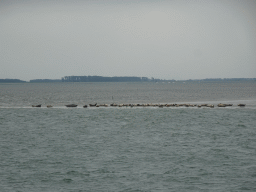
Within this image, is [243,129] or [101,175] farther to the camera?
[243,129]

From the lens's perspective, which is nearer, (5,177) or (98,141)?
(5,177)

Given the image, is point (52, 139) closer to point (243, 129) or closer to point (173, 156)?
point (173, 156)

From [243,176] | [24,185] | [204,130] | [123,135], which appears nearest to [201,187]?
[243,176]

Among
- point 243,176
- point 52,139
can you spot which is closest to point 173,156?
point 243,176

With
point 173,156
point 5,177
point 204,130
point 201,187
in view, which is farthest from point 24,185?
point 204,130

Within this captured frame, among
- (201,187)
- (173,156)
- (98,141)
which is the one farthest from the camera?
(98,141)

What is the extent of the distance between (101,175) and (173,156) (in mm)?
6585

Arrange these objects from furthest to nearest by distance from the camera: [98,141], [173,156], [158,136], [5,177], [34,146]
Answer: [158,136] < [98,141] < [34,146] < [173,156] < [5,177]

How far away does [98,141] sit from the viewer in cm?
2873

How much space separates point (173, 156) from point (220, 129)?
591 inches

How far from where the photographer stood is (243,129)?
35250mm

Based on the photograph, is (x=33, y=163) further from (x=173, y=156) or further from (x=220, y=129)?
(x=220, y=129)

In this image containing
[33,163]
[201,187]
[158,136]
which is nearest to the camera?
[201,187]

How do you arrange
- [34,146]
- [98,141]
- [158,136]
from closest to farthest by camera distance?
[34,146] → [98,141] → [158,136]
